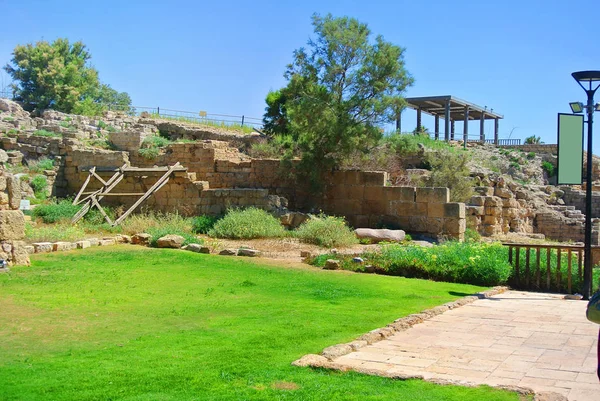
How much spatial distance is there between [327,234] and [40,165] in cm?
1056

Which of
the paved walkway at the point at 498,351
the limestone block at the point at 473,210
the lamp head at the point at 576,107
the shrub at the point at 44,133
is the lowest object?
the paved walkway at the point at 498,351

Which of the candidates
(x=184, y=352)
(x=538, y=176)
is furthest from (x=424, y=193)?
(x=538, y=176)

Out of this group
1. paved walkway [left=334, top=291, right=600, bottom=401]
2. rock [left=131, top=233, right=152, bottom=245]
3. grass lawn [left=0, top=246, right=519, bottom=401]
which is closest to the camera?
grass lawn [left=0, top=246, right=519, bottom=401]

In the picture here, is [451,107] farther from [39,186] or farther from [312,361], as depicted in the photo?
[312,361]

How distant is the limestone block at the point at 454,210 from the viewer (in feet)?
58.4

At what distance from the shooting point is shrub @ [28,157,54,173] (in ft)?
68.3

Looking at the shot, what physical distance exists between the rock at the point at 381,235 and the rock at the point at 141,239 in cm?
560

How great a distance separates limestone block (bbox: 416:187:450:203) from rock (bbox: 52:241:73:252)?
9.79 meters

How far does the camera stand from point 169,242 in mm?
15023

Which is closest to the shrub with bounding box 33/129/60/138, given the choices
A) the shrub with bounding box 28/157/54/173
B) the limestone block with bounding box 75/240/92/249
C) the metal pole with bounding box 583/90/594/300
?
the shrub with bounding box 28/157/54/173

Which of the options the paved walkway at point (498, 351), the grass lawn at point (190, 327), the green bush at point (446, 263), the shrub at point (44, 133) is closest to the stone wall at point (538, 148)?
the shrub at point (44, 133)

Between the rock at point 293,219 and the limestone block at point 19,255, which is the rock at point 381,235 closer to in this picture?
the rock at point 293,219

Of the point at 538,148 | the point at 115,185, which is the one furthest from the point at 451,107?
the point at 115,185

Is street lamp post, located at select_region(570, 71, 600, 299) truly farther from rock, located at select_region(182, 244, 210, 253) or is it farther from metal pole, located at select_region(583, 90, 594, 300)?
rock, located at select_region(182, 244, 210, 253)
